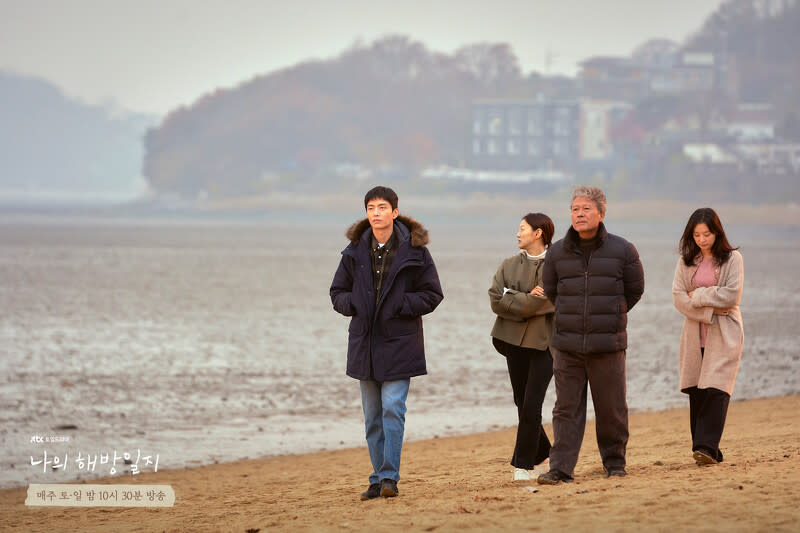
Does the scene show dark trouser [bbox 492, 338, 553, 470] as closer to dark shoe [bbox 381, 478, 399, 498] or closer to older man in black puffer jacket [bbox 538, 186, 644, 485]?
older man in black puffer jacket [bbox 538, 186, 644, 485]

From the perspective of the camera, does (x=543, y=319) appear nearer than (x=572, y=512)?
No

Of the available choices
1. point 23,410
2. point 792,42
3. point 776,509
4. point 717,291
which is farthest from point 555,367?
point 792,42

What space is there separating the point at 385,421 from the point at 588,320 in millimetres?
1148

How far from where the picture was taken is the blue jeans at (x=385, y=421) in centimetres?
556

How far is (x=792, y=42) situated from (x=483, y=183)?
54.2 metres

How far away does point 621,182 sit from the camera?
120250mm

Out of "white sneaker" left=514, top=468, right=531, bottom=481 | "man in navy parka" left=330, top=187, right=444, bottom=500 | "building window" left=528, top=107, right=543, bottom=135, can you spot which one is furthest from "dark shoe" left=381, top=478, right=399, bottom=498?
"building window" left=528, top=107, right=543, bottom=135

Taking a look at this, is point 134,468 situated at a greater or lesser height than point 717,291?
lesser

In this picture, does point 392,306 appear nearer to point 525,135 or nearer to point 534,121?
point 525,135

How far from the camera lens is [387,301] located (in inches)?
217

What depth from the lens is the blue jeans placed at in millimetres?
5559

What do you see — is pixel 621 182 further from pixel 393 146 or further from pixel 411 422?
pixel 411 422

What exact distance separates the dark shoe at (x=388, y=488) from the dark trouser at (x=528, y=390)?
75cm

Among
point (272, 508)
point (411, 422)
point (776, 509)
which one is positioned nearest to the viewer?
point (776, 509)
